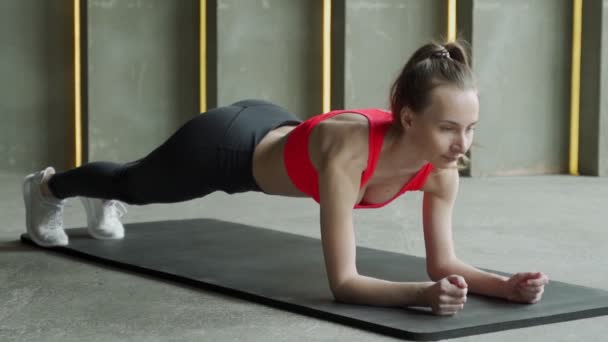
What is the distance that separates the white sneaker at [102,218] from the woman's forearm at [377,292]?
1.25 metres

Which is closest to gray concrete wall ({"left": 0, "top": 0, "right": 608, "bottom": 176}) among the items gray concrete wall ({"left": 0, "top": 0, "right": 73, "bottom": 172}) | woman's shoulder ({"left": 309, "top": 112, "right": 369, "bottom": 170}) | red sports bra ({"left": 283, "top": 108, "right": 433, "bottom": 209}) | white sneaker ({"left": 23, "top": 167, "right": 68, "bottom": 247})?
gray concrete wall ({"left": 0, "top": 0, "right": 73, "bottom": 172})

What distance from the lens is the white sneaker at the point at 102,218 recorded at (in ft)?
11.2

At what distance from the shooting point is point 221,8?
6.14 meters

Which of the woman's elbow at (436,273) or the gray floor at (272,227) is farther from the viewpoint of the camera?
the woman's elbow at (436,273)

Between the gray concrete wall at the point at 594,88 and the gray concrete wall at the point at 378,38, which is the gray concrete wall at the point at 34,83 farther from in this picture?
the gray concrete wall at the point at 594,88

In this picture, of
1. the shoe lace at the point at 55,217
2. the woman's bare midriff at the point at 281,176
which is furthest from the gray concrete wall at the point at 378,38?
the woman's bare midriff at the point at 281,176

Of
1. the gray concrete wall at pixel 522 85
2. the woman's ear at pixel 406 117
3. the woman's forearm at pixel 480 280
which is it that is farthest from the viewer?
the gray concrete wall at pixel 522 85

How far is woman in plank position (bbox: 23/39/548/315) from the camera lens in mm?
2285

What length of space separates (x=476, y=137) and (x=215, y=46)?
5.47 ft

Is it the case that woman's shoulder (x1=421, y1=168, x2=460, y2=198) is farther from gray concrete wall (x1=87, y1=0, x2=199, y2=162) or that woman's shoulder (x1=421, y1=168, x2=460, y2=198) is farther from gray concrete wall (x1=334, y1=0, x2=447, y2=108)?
gray concrete wall (x1=87, y1=0, x2=199, y2=162)

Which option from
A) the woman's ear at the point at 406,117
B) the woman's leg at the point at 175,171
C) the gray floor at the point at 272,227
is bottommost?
the gray floor at the point at 272,227

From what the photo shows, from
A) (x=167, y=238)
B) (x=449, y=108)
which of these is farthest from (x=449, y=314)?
(x=167, y=238)

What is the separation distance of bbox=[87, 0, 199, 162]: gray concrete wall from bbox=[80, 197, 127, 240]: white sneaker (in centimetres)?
278

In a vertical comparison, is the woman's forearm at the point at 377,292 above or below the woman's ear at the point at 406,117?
below
